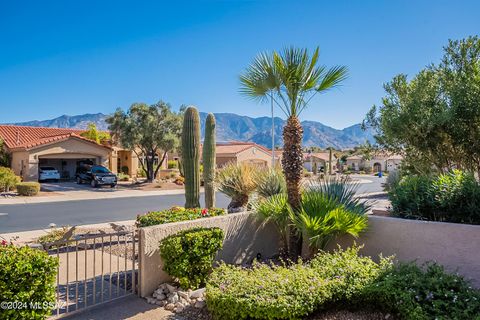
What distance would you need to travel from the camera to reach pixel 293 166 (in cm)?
712

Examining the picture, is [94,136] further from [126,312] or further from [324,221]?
[324,221]

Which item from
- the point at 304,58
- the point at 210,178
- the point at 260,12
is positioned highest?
the point at 260,12

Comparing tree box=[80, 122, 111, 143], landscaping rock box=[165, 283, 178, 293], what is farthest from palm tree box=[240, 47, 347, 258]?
tree box=[80, 122, 111, 143]

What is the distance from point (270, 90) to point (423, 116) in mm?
4880

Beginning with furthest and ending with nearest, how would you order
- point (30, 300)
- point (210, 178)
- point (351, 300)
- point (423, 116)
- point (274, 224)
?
point (210, 178), point (423, 116), point (274, 224), point (351, 300), point (30, 300)

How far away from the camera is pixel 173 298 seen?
543cm

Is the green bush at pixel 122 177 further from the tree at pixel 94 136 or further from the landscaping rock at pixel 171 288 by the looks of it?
the landscaping rock at pixel 171 288

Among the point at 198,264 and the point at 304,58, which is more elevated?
the point at 304,58

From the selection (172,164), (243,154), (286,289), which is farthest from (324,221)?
(172,164)

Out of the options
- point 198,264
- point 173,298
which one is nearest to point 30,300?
point 173,298

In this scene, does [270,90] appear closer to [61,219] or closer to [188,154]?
[188,154]

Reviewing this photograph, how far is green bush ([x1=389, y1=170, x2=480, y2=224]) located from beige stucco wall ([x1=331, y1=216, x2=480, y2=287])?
514mm

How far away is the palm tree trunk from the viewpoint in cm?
710

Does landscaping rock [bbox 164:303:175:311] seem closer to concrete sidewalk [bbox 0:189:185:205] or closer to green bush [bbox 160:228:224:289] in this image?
green bush [bbox 160:228:224:289]
